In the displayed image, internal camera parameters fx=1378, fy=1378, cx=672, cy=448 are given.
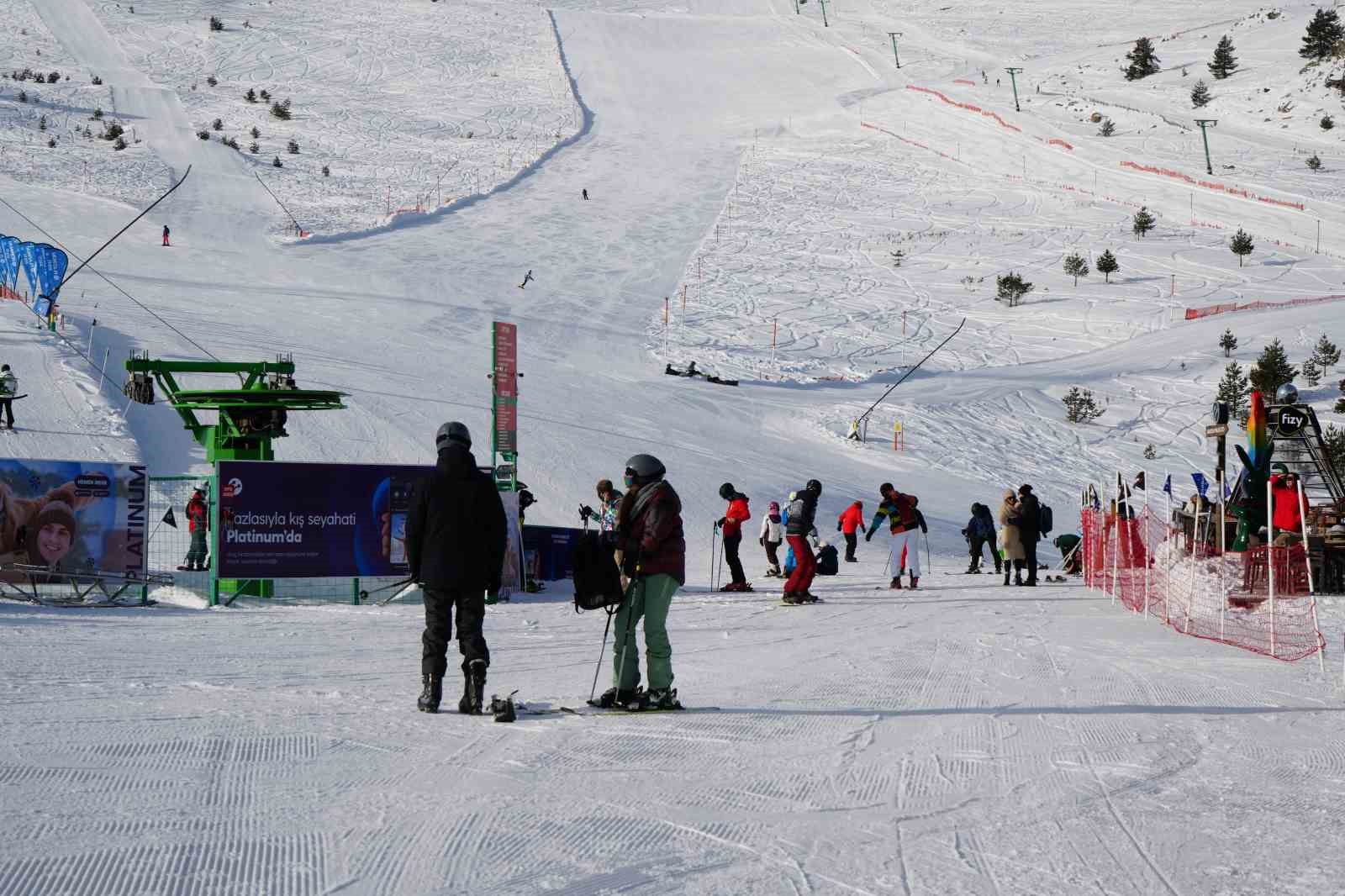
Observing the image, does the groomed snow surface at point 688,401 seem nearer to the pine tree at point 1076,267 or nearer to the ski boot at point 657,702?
the ski boot at point 657,702

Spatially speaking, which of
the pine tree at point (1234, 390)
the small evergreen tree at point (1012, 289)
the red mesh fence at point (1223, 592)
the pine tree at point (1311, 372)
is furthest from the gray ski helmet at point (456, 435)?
the small evergreen tree at point (1012, 289)

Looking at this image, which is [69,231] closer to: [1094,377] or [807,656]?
[1094,377]

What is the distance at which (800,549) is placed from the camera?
51.0ft

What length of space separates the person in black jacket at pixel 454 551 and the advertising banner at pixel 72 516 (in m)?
8.25

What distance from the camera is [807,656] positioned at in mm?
10656

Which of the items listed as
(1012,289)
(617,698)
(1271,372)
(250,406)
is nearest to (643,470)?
(617,698)

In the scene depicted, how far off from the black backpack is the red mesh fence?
605 centimetres

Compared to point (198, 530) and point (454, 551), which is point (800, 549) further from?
point (454, 551)

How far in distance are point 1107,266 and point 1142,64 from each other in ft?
173

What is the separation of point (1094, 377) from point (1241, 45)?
72170 mm

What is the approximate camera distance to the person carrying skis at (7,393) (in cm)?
2131

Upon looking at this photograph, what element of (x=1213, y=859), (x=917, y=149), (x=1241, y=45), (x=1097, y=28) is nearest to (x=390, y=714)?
(x=1213, y=859)

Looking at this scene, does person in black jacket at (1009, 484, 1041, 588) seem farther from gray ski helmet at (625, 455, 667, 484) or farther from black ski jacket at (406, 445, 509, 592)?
black ski jacket at (406, 445, 509, 592)

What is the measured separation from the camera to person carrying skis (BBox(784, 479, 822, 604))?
15422 mm
